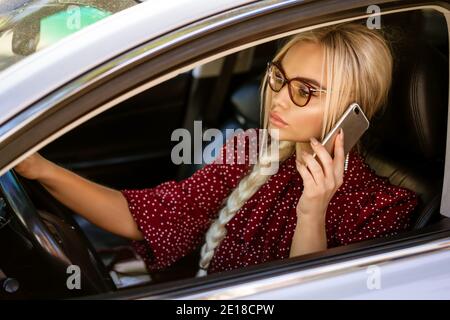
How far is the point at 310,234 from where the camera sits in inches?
66.3

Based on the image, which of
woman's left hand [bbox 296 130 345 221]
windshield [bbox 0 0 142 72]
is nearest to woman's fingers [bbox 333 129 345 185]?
woman's left hand [bbox 296 130 345 221]

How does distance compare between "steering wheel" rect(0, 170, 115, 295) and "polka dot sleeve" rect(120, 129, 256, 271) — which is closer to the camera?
"steering wheel" rect(0, 170, 115, 295)

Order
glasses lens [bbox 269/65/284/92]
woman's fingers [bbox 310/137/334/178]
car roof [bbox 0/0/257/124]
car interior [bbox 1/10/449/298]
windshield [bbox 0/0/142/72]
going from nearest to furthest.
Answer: car roof [bbox 0/0/257/124], windshield [bbox 0/0/142/72], woman's fingers [bbox 310/137/334/178], glasses lens [bbox 269/65/284/92], car interior [bbox 1/10/449/298]

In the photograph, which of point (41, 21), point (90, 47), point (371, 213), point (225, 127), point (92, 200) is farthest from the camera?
point (225, 127)

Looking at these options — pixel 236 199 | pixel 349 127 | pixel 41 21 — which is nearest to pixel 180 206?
pixel 236 199

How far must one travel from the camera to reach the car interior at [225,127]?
185 cm

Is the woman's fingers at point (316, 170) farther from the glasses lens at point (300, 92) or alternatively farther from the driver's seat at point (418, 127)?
the driver's seat at point (418, 127)

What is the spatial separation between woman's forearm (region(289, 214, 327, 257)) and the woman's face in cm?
19

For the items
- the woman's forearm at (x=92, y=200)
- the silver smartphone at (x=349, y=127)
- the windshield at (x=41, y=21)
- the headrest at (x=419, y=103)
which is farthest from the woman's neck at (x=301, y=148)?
the windshield at (x=41, y=21)

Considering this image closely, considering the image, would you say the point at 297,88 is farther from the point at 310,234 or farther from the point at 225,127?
the point at 225,127

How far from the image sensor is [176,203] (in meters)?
1.94

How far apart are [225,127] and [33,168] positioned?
1313mm

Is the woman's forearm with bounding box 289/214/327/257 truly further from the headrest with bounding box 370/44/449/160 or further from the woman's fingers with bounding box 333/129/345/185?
the headrest with bounding box 370/44/449/160

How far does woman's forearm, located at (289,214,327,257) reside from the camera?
168 cm
